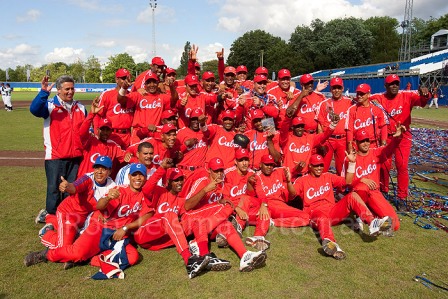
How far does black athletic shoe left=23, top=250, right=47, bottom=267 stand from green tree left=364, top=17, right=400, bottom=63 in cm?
7452

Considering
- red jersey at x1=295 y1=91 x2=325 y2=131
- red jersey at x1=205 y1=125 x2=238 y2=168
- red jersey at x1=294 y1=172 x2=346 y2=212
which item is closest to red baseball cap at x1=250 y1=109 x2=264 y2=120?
red jersey at x1=205 y1=125 x2=238 y2=168

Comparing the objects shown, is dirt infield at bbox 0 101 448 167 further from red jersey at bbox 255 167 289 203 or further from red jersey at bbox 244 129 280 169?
red jersey at bbox 255 167 289 203

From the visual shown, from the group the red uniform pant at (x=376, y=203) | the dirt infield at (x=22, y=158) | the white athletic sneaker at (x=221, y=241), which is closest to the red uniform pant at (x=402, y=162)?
the red uniform pant at (x=376, y=203)

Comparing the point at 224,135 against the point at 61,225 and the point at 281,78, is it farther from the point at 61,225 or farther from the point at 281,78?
the point at 61,225

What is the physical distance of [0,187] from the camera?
814 centimetres

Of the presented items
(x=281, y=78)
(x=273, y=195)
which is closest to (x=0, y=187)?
(x=273, y=195)

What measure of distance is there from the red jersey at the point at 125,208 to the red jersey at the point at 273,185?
2.00 metres

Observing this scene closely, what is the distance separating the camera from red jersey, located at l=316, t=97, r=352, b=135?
712cm

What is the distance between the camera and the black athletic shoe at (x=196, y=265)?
4391mm

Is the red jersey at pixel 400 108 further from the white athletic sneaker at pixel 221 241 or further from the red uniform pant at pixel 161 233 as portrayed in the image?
the red uniform pant at pixel 161 233

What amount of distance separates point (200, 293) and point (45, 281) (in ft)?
6.25

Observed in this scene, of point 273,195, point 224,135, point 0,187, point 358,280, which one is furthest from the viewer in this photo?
point 0,187

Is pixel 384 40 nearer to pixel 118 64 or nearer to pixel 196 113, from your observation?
pixel 118 64

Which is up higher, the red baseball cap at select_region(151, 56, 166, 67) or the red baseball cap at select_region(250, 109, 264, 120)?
the red baseball cap at select_region(151, 56, 166, 67)
